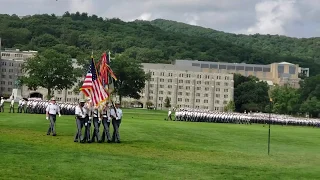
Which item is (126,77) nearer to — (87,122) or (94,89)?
→ (94,89)

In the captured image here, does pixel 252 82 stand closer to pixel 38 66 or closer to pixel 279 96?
pixel 279 96

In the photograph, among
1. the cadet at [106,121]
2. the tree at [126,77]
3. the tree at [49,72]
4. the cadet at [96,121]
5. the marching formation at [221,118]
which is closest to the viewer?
the cadet at [96,121]

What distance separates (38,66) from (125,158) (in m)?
101

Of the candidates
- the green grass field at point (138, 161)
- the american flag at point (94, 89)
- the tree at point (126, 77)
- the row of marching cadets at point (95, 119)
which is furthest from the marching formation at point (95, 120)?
the tree at point (126, 77)

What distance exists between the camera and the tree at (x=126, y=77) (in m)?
142

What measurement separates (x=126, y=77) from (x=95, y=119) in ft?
367

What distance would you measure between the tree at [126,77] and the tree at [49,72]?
745 inches

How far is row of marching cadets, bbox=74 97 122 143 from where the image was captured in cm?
2944

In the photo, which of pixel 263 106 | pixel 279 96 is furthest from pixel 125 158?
pixel 263 106

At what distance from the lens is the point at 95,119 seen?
1188 inches

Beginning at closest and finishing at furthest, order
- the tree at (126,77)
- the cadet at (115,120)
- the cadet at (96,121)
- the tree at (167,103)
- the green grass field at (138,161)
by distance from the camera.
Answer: the green grass field at (138,161) < the cadet at (96,121) < the cadet at (115,120) < the tree at (126,77) < the tree at (167,103)

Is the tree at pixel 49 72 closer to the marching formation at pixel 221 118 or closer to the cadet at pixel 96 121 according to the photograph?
the marching formation at pixel 221 118

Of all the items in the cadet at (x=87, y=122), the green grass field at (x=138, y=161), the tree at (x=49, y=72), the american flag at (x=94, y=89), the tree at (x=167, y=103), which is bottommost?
the green grass field at (x=138, y=161)

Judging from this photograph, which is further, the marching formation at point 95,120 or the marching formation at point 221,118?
the marching formation at point 221,118
